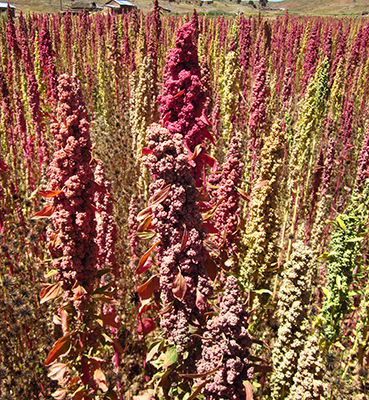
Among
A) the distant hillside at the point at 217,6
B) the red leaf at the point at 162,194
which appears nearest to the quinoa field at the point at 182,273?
the red leaf at the point at 162,194

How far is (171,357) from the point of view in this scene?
1745 millimetres

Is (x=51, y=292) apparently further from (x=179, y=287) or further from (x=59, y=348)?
(x=179, y=287)

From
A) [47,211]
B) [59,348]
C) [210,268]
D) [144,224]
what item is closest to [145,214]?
[144,224]

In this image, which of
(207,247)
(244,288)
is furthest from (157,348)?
(244,288)

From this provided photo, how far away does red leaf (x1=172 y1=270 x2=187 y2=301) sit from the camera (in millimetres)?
1656

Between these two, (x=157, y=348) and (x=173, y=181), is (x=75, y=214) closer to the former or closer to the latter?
(x=173, y=181)

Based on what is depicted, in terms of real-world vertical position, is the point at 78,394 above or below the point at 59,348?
below

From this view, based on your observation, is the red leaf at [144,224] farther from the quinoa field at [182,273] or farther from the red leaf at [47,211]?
the red leaf at [47,211]

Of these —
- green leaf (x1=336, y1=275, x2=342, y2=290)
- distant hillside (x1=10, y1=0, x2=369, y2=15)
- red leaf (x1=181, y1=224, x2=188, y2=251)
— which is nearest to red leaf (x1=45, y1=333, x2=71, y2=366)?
red leaf (x1=181, y1=224, x2=188, y2=251)

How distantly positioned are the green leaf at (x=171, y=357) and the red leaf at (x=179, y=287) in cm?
37

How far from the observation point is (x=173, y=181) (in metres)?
1.73

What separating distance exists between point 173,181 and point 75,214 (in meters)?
0.77

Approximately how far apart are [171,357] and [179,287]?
45cm

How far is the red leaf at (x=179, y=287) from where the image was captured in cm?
166
